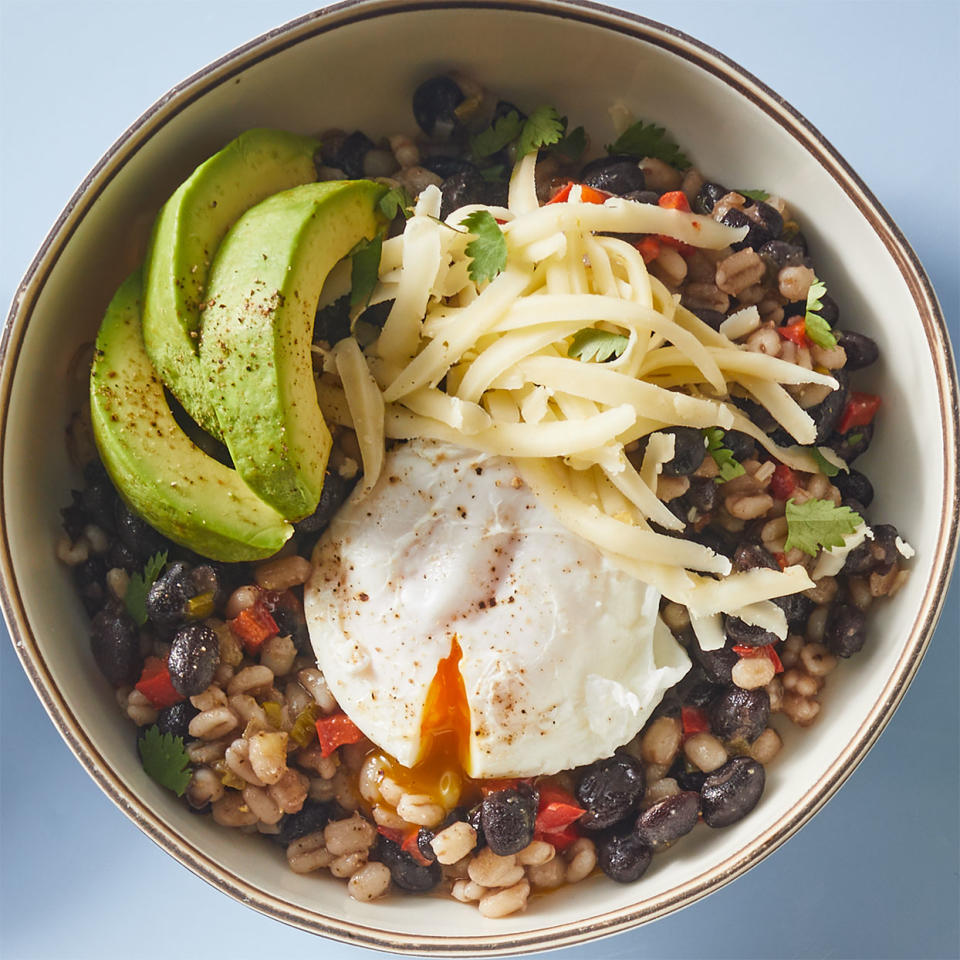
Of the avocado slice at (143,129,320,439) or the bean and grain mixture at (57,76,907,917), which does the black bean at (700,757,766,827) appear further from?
the avocado slice at (143,129,320,439)

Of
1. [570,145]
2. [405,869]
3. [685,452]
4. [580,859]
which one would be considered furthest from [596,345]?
[405,869]

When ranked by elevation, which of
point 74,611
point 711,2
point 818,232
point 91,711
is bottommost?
point 91,711

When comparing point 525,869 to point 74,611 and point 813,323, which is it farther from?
point 813,323

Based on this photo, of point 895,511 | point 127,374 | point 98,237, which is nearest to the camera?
point 127,374

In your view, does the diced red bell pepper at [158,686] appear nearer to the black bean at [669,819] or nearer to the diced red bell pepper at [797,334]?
the black bean at [669,819]

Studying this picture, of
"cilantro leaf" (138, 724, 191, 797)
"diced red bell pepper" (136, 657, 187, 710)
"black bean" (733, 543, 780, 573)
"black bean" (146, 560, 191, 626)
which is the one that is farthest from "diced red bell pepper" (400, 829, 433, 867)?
"black bean" (733, 543, 780, 573)

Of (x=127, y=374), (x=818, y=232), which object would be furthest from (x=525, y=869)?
(x=818, y=232)
